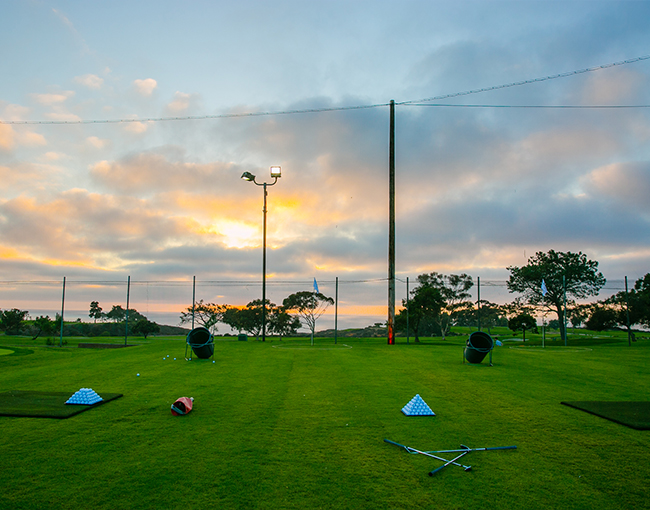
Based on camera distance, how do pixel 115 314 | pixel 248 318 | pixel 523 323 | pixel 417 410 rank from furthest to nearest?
pixel 115 314 → pixel 248 318 → pixel 523 323 → pixel 417 410

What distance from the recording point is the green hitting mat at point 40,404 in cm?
623

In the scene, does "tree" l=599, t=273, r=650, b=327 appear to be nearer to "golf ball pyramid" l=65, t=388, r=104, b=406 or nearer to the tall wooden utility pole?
the tall wooden utility pole

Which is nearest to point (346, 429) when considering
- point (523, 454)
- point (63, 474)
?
point (523, 454)

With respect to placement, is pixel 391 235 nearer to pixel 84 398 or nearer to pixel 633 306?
pixel 84 398

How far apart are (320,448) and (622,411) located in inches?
198

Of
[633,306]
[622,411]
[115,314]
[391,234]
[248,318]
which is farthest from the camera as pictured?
[115,314]

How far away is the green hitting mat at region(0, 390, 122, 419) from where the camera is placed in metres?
6.23

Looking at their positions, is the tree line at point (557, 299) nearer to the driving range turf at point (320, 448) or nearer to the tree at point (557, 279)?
the tree at point (557, 279)

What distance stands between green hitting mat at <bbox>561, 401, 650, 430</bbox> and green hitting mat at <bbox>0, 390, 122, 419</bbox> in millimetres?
7815

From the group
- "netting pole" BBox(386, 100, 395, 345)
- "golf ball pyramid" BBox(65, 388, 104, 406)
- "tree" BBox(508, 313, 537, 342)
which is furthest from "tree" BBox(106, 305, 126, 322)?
"golf ball pyramid" BBox(65, 388, 104, 406)

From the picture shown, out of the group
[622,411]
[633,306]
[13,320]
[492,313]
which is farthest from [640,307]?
[13,320]

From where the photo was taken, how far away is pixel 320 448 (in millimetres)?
4926

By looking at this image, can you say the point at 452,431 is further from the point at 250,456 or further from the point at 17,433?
the point at 17,433

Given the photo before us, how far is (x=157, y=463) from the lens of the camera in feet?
14.4
